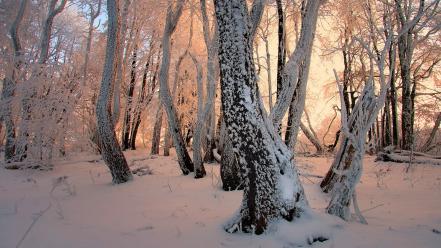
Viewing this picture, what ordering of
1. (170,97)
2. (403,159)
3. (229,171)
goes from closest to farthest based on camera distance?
(229,171) → (170,97) → (403,159)

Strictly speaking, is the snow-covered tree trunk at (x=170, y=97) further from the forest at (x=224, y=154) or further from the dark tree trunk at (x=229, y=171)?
the dark tree trunk at (x=229, y=171)

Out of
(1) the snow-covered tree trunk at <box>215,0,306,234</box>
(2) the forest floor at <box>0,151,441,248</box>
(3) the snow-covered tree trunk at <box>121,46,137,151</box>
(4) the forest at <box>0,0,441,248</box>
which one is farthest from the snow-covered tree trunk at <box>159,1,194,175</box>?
(3) the snow-covered tree trunk at <box>121,46,137,151</box>

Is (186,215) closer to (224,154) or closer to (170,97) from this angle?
(224,154)

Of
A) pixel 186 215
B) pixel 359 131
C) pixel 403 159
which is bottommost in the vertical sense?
pixel 186 215

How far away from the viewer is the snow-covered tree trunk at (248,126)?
346 centimetres

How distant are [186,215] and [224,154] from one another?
2.02m

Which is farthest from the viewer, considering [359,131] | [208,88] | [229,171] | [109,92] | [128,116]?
[128,116]

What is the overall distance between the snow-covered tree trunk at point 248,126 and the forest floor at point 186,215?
0.20 m

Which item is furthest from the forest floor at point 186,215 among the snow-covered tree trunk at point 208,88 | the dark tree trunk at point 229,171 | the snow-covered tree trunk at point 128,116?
the snow-covered tree trunk at point 128,116

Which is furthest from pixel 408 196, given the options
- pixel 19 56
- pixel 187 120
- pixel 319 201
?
pixel 187 120

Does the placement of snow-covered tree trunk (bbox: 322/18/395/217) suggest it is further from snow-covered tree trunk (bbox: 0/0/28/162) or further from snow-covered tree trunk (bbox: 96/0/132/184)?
snow-covered tree trunk (bbox: 0/0/28/162)

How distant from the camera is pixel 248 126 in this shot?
11.3 ft

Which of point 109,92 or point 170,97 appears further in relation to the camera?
point 170,97

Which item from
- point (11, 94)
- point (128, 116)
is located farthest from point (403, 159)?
point (128, 116)
